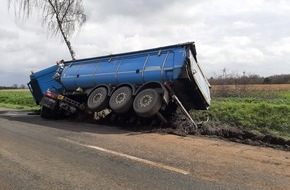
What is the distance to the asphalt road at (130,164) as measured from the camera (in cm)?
562

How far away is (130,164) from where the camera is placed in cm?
679

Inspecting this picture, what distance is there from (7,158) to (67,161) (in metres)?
1.25

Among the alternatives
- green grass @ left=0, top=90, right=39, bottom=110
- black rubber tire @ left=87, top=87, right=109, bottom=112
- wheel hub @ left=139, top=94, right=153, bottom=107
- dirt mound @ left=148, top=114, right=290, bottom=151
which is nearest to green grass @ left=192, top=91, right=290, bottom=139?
dirt mound @ left=148, top=114, right=290, bottom=151

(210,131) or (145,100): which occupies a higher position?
(145,100)

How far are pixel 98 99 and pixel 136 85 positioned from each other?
1538mm

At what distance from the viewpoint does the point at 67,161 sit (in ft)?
23.4

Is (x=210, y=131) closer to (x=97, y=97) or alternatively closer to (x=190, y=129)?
(x=190, y=129)

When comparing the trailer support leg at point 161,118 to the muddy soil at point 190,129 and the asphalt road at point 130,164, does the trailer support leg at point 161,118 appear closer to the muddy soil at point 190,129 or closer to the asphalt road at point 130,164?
the muddy soil at point 190,129

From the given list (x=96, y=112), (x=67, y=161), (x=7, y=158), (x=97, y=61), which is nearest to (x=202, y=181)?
(x=67, y=161)

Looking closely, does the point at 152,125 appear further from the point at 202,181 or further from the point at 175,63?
the point at 202,181

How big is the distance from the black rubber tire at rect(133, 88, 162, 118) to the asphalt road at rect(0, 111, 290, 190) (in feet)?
4.74

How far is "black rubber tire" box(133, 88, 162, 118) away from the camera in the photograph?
1148cm

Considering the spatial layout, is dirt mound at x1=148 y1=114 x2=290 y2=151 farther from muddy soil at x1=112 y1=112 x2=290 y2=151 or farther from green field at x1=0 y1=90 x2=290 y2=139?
green field at x1=0 y1=90 x2=290 y2=139

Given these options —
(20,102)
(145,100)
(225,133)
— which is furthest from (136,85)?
(20,102)
